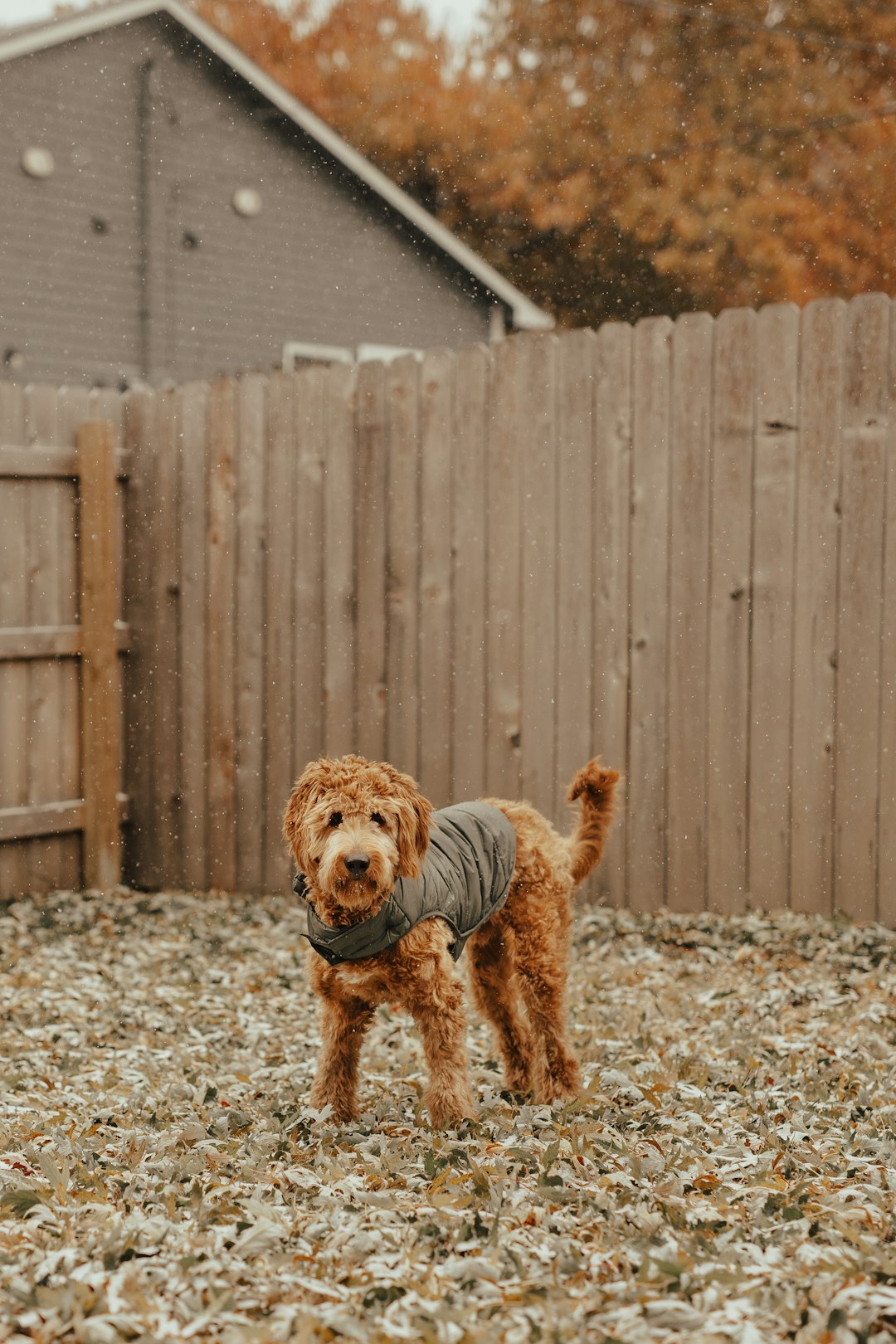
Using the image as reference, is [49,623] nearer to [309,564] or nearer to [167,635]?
[167,635]

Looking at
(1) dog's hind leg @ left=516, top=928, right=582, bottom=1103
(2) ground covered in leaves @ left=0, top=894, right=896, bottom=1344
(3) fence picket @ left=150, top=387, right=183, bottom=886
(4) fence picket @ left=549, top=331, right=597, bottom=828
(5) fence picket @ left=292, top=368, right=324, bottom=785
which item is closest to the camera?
(2) ground covered in leaves @ left=0, top=894, right=896, bottom=1344

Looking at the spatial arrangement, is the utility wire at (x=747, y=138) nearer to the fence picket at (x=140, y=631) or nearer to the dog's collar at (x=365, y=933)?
the fence picket at (x=140, y=631)

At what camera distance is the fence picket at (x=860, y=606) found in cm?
558

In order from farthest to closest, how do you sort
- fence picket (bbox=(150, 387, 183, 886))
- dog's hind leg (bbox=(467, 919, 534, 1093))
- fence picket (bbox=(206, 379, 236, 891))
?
fence picket (bbox=(150, 387, 183, 886)) < fence picket (bbox=(206, 379, 236, 891)) < dog's hind leg (bbox=(467, 919, 534, 1093))

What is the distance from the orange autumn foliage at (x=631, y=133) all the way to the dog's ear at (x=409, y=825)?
2027 centimetres

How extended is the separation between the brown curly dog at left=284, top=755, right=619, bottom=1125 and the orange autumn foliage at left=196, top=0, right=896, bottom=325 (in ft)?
65.1

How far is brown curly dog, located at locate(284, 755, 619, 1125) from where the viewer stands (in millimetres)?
3457

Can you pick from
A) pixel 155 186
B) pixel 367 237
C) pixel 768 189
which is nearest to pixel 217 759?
pixel 155 186

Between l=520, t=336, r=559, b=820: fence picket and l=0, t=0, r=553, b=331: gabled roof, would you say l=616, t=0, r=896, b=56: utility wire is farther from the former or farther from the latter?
l=520, t=336, r=559, b=820: fence picket

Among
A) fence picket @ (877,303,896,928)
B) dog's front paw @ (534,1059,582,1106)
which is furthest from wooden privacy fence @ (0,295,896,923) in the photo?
dog's front paw @ (534,1059,582,1106)

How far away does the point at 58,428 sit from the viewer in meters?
7.23

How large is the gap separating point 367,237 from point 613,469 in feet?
32.2

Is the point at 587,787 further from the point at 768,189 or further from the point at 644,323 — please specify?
the point at 768,189

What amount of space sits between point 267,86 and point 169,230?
193 centimetres
